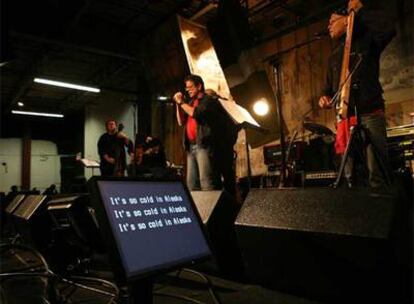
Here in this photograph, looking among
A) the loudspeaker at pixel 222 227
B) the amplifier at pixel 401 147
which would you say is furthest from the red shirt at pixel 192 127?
the amplifier at pixel 401 147

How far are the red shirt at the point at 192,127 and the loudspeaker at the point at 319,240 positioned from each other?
1451mm

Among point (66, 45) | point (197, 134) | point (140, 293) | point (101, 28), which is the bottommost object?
point (140, 293)

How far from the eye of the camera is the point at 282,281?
122 cm

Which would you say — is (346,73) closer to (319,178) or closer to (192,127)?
(192,127)

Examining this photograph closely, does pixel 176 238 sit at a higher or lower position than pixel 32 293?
higher

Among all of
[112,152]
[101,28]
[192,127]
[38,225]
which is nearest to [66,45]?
[101,28]

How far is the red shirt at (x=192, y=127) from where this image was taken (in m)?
2.77

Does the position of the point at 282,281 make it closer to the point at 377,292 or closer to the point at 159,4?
the point at 377,292

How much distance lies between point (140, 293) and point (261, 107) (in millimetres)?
4784

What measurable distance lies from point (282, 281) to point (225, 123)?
1747mm

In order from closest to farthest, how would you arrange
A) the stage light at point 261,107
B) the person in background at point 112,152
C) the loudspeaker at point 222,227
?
the loudspeaker at point 222,227
the person in background at point 112,152
the stage light at point 261,107

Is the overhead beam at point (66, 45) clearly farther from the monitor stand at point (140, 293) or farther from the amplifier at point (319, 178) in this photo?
the monitor stand at point (140, 293)

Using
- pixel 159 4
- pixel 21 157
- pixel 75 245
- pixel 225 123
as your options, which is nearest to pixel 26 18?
pixel 159 4

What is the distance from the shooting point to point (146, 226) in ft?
2.64
